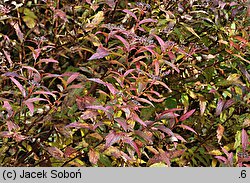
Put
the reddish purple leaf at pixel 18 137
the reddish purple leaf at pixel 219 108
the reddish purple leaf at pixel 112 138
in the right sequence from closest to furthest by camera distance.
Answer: the reddish purple leaf at pixel 112 138
the reddish purple leaf at pixel 18 137
the reddish purple leaf at pixel 219 108

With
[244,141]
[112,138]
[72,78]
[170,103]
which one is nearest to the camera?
[112,138]

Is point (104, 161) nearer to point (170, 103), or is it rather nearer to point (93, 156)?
point (93, 156)

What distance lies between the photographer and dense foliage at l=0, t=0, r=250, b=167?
1.79 m

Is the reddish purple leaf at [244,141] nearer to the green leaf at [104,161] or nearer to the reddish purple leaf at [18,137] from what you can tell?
the green leaf at [104,161]

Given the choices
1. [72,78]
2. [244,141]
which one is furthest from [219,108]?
[72,78]

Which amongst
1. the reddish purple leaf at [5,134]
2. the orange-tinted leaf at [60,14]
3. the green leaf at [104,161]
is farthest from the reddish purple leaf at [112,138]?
the orange-tinted leaf at [60,14]

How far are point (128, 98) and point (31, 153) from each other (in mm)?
447

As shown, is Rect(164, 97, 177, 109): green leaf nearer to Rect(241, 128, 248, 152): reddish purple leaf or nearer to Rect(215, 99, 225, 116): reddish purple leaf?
Rect(215, 99, 225, 116): reddish purple leaf

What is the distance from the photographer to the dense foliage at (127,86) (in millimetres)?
1794

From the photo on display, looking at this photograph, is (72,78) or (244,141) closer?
(72,78)

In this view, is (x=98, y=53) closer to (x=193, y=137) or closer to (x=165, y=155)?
(x=165, y=155)

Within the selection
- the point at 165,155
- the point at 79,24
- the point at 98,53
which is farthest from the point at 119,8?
the point at 165,155

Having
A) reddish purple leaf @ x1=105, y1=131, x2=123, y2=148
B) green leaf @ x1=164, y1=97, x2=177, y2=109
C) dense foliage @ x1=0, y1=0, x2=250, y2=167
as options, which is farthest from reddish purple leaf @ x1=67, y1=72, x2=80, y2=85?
green leaf @ x1=164, y1=97, x2=177, y2=109

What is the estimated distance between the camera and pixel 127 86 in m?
1.88
